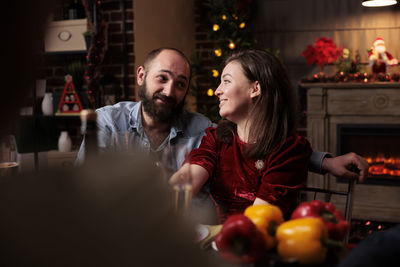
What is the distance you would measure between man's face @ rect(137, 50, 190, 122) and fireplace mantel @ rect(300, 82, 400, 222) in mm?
1938

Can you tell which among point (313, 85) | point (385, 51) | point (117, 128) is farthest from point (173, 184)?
point (385, 51)

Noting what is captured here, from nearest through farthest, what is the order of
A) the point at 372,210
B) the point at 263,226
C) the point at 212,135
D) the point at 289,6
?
the point at 263,226, the point at 212,135, the point at 372,210, the point at 289,6

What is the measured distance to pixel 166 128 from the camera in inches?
75.1

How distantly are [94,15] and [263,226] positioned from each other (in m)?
2.78

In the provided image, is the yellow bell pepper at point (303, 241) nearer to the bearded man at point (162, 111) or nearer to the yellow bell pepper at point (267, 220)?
the yellow bell pepper at point (267, 220)

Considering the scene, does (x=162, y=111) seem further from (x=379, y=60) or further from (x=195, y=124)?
(x=379, y=60)

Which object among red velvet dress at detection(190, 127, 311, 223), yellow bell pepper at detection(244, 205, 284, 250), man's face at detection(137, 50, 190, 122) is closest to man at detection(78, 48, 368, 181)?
man's face at detection(137, 50, 190, 122)

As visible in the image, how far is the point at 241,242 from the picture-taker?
606 millimetres

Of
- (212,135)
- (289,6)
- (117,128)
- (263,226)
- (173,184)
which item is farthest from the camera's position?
(289,6)

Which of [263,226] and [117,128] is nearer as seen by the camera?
[263,226]

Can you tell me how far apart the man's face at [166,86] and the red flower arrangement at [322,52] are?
206 cm

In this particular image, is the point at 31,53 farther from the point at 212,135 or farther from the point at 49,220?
the point at 212,135

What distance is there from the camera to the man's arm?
4.48 feet

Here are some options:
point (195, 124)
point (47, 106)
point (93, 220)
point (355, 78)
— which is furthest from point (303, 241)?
point (355, 78)
